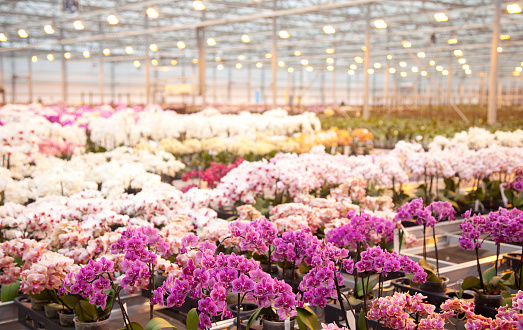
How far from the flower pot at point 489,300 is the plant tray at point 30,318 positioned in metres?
2.34

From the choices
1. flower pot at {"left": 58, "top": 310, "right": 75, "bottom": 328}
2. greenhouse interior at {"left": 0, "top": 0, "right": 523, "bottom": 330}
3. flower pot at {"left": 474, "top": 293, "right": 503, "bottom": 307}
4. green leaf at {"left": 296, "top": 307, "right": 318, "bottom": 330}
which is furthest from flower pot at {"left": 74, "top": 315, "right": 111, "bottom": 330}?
flower pot at {"left": 474, "top": 293, "right": 503, "bottom": 307}

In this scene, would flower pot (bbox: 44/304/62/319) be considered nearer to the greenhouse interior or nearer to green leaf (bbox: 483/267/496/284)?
the greenhouse interior

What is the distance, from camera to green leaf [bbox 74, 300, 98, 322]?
2.77 m

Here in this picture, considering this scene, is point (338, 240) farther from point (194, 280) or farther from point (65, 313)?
point (65, 313)

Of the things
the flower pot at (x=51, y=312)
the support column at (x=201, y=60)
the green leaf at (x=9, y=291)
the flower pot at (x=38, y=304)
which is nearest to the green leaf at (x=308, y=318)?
the flower pot at (x=51, y=312)

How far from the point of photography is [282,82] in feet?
146

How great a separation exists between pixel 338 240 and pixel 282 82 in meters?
42.2

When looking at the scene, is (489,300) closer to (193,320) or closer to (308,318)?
(308,318)

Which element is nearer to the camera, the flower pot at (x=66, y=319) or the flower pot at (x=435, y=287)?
the flower pot at (x=66, y=319)

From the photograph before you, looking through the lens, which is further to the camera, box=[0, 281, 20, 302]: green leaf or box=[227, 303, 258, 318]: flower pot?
box=[0, 281, 20, 302]: green leaf

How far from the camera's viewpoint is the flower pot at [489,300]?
127 inches

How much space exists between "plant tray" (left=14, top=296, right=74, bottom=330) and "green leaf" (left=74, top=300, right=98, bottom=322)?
235mm

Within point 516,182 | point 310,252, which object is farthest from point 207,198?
point 516,182

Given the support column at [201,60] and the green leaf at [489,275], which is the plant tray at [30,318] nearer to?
the green leaf at [489,275]
